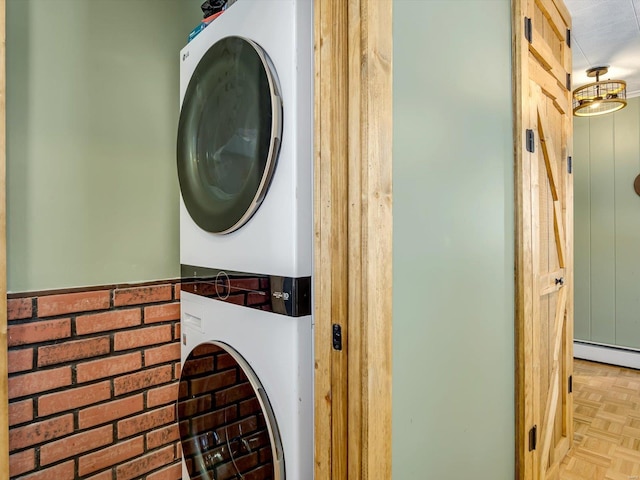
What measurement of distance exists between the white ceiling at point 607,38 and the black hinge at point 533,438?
2261 mm

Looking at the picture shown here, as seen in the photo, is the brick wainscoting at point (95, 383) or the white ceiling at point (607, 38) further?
the white ceiling at point (607, 38)

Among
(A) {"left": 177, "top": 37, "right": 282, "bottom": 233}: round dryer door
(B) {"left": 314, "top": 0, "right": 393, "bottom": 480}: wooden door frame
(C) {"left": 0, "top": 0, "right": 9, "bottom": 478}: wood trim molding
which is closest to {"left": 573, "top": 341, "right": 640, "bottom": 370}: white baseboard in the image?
(B) {"left": 314, "top": 0, "right": 393, "bottom": 480}: wooden door frame

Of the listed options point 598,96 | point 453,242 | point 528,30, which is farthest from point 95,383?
point 598,96

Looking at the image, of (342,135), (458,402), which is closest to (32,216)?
(342,135)

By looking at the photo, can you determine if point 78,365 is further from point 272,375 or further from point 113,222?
point 272,375

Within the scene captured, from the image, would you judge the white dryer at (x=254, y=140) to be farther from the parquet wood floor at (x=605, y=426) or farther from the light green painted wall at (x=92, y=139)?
the parquet wood floor at (x=605, y=426)

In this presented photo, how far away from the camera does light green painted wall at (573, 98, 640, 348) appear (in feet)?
11.5

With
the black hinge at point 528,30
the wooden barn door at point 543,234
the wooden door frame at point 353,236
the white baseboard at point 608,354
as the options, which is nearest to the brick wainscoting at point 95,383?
the wooden door frame at point 353,236

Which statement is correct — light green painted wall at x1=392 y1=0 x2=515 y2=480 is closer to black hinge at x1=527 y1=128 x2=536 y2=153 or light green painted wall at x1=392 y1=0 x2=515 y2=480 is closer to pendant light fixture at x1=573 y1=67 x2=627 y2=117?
black hinge at x1=527 y1=128 x2=536 y2=153

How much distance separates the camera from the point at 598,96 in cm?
287

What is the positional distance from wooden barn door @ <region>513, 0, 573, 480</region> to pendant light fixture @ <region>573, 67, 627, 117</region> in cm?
100

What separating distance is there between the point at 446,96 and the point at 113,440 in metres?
1.57

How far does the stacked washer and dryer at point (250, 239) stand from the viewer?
0.89 meters

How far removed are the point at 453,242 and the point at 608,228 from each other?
3.50 meters
